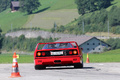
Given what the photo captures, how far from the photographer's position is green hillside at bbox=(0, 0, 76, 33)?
141137 millimetres

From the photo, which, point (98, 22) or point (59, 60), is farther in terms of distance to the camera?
point (98, 22)

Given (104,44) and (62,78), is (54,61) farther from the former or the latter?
(104,44)

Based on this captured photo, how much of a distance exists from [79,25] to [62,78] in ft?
346

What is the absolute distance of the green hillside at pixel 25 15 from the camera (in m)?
141

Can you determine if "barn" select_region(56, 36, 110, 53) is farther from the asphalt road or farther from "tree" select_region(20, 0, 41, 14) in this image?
the asphalt road

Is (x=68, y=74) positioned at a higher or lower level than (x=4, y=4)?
lower

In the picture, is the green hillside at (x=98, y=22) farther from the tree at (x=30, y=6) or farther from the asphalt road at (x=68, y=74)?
the asphalt road at (x=68, y=74)

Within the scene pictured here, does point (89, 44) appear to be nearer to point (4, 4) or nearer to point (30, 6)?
point (30, 6)

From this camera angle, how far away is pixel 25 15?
505 feet

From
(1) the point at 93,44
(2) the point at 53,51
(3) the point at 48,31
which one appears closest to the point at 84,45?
(1) the point at 93,44

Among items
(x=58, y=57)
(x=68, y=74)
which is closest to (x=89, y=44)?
(x=58, y=57)

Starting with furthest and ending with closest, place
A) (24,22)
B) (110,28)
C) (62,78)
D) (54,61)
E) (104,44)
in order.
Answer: (24,22) → (110,28) → (104,44) → (54,61) → (62,78)

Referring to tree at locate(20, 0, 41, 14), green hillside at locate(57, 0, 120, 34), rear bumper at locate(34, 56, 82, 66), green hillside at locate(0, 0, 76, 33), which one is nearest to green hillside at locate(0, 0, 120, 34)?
green hillside at locate(0, 0, 76, 33)

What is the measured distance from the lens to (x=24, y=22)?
140 m
